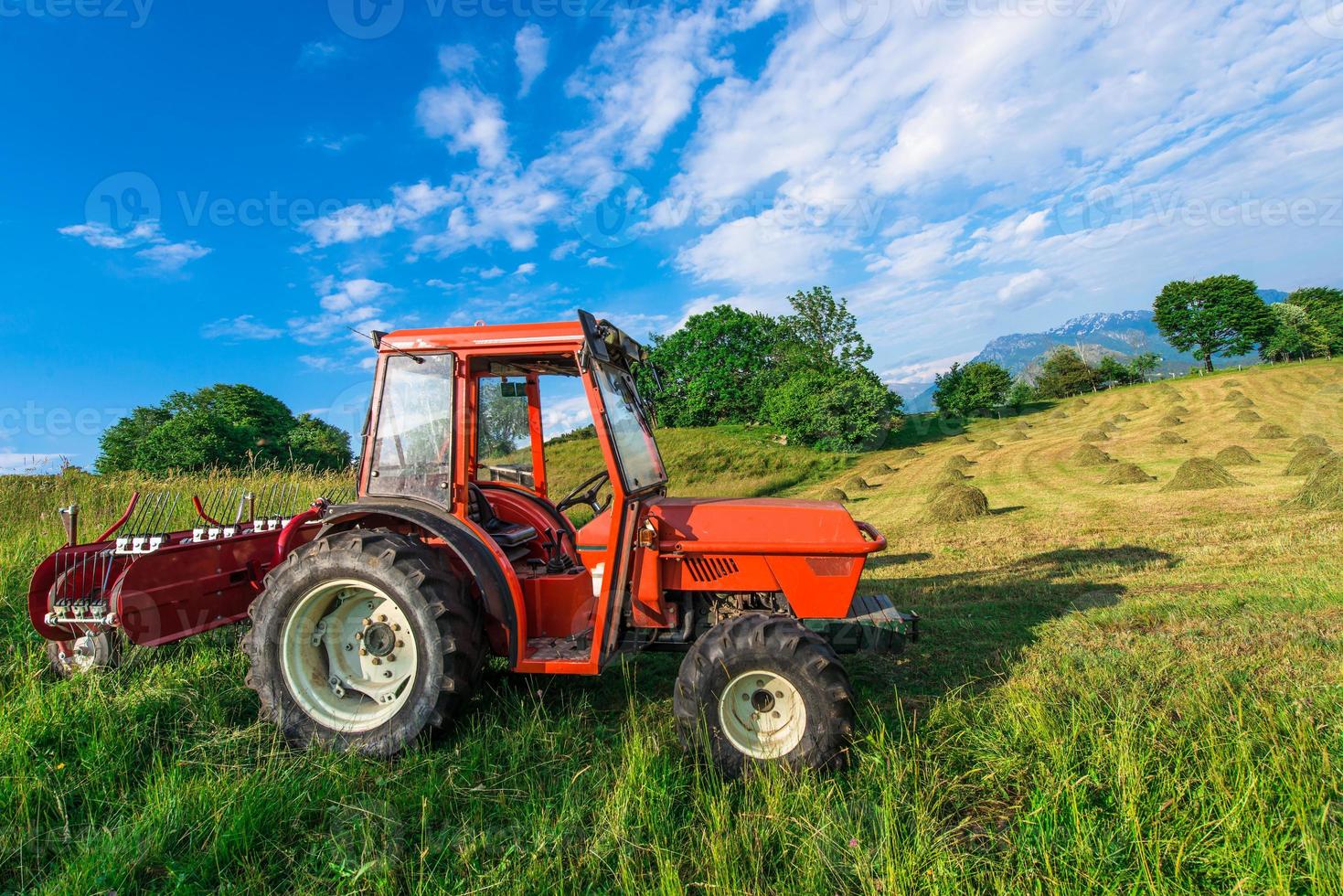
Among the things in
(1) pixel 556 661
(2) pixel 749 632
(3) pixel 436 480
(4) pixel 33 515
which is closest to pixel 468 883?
(1) pixel 556 661

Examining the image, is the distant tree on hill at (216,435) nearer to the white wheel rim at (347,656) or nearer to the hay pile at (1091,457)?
the white wheel rim at (347,656)

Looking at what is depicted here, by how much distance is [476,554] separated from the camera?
3.49 metres

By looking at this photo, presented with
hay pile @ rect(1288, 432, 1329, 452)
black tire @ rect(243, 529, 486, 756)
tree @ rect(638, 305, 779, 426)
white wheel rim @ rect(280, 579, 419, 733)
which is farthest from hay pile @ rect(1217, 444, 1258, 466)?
tree @ rect(638, 305, 779, 426)

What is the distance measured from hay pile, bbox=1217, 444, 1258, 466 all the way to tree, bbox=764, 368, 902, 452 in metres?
16.8

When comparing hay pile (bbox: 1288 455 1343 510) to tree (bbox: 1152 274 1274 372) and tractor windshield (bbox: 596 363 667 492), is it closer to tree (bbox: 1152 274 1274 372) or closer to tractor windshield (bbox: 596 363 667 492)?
tractor windshield (bbox: 596 363 667 492)

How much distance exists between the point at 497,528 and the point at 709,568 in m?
1.54

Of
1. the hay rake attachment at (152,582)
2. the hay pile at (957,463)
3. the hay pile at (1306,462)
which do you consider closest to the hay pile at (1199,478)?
the hay pile at (1306,462)

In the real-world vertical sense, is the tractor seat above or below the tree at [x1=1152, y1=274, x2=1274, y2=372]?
below

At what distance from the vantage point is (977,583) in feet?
24.1

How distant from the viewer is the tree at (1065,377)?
62406mm

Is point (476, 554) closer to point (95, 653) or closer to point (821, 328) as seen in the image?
point (95, 653)

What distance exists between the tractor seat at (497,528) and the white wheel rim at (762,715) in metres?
1.58

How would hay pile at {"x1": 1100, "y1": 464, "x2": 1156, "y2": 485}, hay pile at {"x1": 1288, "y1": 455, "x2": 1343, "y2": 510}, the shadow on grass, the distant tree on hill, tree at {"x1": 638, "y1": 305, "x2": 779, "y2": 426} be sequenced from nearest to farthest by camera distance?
the shadow on grass
hay pile at {"x1": 1288, "y1": 455, "x2": 1343, "y2": 510}
hay pile at {"x1": 1100, "y1": 464, "x2": 1156, "y2": 485}
the distant tree on hill
tree at {"x1": 638, "y1": 305, "x2": 779, "y2": 426}

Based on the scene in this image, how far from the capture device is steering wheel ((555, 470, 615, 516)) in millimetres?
4262
